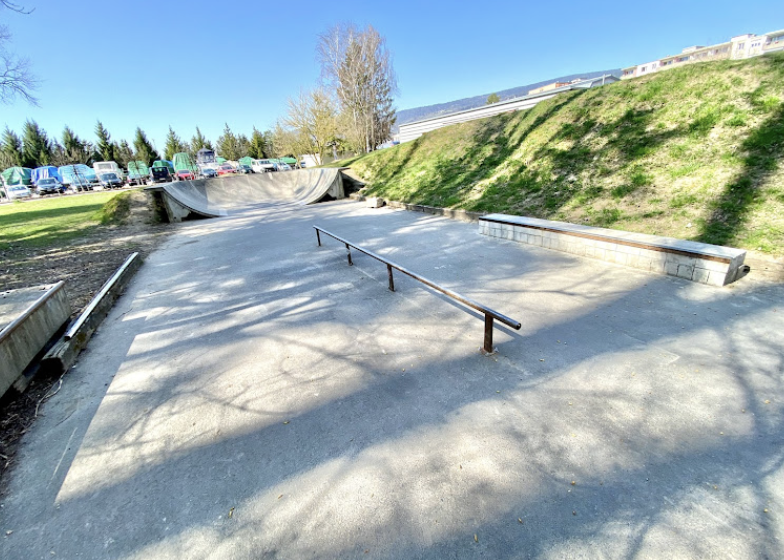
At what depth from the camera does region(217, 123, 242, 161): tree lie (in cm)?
6781

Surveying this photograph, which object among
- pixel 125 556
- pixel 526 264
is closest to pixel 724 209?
pixel 526 264

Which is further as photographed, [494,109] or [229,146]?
[229,146]

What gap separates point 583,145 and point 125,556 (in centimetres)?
1113

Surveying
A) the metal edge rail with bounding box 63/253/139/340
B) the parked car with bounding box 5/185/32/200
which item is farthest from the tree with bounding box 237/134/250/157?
the metal edge rail with bounding box 63/253/139/340

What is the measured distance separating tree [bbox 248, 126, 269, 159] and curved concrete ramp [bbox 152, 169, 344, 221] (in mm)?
52630

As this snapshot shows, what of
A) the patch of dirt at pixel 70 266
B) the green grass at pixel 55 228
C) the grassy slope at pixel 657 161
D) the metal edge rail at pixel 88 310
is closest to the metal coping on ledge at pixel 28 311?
the metal edge rail at pixel 88 310

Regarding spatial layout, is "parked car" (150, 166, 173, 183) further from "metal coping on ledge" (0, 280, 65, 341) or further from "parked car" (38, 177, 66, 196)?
"metal coping on ledge" (0, 280, 65, 341)

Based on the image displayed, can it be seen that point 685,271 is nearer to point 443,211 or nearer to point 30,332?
point 443,211

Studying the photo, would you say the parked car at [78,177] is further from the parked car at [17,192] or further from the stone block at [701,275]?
the stone block at [701,275]

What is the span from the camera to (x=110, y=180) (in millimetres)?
35625

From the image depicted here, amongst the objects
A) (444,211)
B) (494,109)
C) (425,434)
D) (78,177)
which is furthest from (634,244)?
(78,177)

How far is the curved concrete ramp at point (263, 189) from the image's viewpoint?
60.7 ft

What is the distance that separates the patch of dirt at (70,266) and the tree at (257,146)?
6084cm

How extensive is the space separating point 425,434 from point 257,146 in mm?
75806
